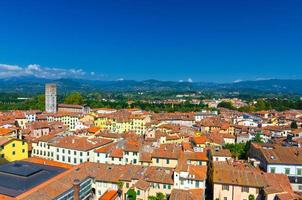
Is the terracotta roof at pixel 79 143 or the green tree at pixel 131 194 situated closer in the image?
the green tree at pixel 131 194

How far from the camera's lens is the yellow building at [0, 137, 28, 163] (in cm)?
4656

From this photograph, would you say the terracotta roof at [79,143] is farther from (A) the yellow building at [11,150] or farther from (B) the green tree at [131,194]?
(B) the green tree at [131,194]

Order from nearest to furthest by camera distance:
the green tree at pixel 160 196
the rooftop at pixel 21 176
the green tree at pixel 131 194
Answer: the rooftop at pixel 21 176, the green tree at pixel 131 194, the green tree at pixel 160 196

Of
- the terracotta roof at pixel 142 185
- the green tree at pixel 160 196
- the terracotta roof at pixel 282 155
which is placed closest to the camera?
the green tree at pixel 160 196

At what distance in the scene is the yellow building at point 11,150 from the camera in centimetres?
4656

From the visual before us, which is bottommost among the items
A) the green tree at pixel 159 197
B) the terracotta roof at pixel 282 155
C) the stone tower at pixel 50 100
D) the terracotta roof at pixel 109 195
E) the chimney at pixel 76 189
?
the green tree at pixel 159 197

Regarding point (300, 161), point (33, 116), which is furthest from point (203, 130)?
point (33, 116)

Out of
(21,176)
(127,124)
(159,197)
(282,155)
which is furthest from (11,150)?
(127,124)

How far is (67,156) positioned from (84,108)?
3229 inches

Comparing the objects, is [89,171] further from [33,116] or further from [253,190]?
[33,116]

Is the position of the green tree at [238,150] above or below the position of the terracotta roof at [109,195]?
above

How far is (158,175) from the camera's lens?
38.5m

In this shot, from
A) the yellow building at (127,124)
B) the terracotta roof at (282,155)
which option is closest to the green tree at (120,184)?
the terracotta roof at (282,155)

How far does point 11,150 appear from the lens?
1885 inches
